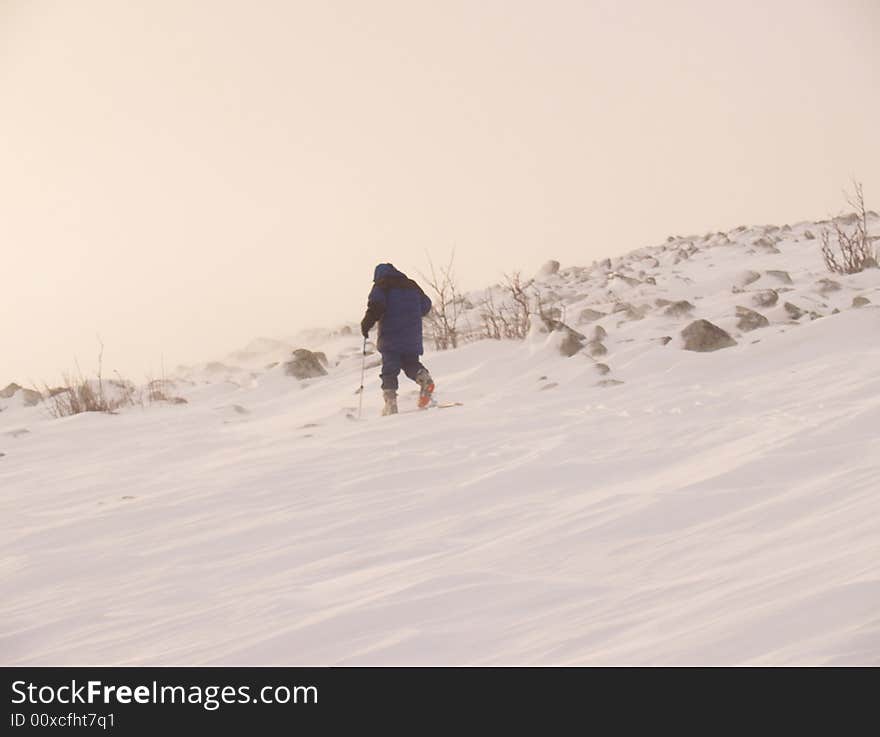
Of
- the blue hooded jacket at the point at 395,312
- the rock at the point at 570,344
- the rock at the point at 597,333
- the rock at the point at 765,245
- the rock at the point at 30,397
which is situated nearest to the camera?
the blue hooded jacket at the point at 395,312

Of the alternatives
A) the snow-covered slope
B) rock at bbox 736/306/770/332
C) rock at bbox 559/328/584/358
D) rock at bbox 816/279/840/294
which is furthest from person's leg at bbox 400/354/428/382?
rock at bbox 816/279/840/294

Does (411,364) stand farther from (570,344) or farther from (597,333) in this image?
(597,333)

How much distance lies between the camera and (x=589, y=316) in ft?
33.5

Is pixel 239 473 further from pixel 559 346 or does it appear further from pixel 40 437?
pixel 559 346

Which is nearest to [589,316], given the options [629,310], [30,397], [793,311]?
[629,310]

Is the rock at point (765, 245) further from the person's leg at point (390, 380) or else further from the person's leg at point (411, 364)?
the person's leg at point (390, 380)

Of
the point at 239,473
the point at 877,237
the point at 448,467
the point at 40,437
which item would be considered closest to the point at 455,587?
the point at 448,467

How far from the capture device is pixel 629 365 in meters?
7.11

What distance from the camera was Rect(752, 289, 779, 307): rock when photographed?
8867 mm

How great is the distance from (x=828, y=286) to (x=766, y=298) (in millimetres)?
711

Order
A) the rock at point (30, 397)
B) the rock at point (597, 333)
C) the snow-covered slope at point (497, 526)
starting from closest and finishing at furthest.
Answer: the snow-covered slope at point (497, 526)
the rock at point (597, 333)
the rock at point (30, 397)

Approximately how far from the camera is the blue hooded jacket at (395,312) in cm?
723

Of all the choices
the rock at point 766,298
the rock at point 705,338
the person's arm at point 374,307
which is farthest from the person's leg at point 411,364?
the rock at point 766,298
